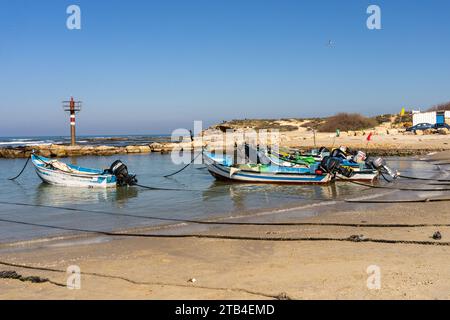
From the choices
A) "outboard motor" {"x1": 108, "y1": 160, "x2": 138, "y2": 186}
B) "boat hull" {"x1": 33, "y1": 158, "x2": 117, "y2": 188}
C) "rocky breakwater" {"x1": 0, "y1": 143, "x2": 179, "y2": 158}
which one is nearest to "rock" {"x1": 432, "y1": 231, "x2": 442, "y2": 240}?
"outboard motor" {"x1": 108, "y1": 160, "x2": 138, "y2": 186}

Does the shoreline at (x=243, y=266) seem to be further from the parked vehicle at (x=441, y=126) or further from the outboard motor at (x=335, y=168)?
the parked vehicle at (x=441, y=126)

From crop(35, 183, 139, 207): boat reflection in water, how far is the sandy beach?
7.59 m

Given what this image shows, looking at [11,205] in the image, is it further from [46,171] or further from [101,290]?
[101,290]

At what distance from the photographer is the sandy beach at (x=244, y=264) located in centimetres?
641

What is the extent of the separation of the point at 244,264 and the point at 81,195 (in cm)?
1412

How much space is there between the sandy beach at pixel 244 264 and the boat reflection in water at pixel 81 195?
7590 mm

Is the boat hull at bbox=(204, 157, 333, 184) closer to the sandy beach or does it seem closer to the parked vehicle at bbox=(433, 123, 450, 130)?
the sandy beach

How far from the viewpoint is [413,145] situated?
42406 millimetres

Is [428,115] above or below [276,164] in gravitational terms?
above

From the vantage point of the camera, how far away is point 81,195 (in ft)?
67.7

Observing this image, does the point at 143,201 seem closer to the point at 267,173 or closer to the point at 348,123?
the point at 267,173

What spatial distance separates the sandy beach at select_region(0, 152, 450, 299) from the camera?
21.0ft
